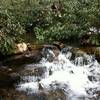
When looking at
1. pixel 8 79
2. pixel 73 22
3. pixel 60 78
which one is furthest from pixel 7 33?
pixel 73 22

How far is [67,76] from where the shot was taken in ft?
40.1

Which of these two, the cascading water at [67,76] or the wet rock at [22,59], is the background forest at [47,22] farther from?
the cascading water at [67,76]

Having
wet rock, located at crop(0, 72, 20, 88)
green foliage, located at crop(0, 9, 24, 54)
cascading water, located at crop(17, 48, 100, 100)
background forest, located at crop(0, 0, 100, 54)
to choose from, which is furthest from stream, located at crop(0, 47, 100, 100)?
background forest, located at crop(0, 0, 100, 54)

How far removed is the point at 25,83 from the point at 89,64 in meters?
3.35

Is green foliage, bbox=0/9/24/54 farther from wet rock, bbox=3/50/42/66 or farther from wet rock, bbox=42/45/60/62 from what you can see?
wet rock, bbox=42/45/60/62

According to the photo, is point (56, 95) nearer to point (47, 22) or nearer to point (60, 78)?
point (60, 78)

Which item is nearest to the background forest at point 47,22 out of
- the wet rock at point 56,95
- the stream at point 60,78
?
the stream at point 60,78

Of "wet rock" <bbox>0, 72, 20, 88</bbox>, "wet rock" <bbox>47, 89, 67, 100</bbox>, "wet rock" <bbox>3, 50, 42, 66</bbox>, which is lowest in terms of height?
"wet rock" <bbox>47, 89, 67, 100</bbox>

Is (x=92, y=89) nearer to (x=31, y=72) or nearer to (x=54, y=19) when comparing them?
(x=31, y=72)

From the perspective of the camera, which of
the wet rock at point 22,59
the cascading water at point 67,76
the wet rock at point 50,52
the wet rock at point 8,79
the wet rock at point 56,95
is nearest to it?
the wet rock at point 56,95

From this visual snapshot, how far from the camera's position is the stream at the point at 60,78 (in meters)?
10.5

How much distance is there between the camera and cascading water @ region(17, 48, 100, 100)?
10.9 m

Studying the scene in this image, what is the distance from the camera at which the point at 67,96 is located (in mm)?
10469

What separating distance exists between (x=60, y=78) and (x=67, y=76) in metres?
0.39
